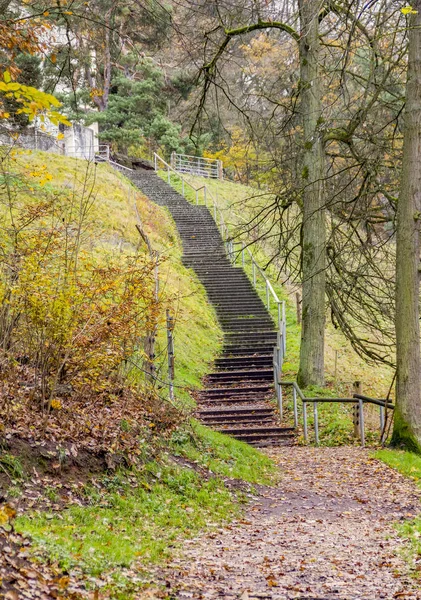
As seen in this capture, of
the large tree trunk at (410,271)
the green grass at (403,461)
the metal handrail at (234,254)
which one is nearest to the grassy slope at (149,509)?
the green grass at (403,461)

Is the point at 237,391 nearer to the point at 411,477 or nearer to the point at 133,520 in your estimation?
the point at 411,477

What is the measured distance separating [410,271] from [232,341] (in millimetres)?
11635

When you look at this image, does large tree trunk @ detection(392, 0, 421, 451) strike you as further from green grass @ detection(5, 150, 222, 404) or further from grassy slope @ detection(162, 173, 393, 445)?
green grass @ detection(5, 150, 222, 404)

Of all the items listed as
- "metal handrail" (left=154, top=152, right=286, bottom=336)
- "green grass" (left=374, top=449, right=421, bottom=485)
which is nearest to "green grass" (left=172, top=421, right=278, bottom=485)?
"green grass" (left=374, top=449, right=421, bottom=485)

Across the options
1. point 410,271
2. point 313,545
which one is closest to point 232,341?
point 410,271

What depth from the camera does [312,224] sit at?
1634 cm

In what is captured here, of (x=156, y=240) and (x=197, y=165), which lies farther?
(x=197, y=165)

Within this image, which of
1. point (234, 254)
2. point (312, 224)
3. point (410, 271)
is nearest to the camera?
point (410, 271)

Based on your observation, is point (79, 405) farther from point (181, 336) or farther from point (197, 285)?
point (197, 285)

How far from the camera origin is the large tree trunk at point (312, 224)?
16.2m

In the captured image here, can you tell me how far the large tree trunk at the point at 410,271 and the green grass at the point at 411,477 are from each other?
0.38 meters

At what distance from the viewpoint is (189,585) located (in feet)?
17.9

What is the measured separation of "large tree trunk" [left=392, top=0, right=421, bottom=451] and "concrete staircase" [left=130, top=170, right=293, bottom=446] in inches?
137

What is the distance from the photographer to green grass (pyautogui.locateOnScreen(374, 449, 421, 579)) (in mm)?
6508
